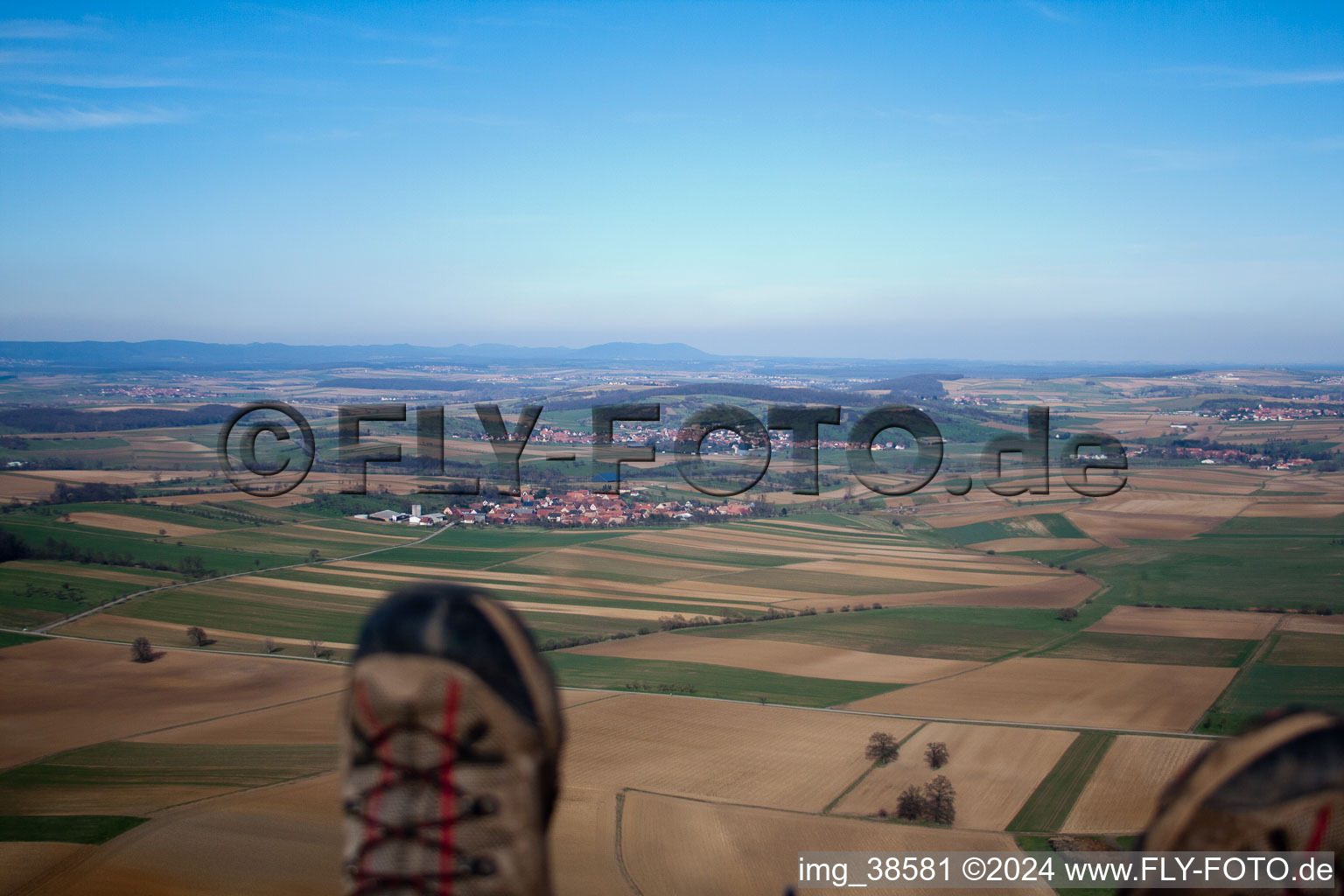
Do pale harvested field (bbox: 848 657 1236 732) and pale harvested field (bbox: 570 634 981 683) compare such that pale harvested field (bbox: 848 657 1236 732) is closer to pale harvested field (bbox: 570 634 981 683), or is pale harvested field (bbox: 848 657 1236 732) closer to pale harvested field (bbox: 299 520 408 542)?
pale harvested field (bbox: 570 634 981 683)

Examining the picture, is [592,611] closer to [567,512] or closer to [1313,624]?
[567,512]

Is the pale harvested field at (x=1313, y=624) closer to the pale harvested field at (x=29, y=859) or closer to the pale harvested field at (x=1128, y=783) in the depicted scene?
the pale harvested field at (x=1128, y=783)

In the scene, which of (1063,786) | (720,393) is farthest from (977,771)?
(720,393)

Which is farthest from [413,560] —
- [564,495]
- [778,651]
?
[778,651]

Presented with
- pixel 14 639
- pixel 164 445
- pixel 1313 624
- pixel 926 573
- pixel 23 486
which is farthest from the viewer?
pixel 164 445

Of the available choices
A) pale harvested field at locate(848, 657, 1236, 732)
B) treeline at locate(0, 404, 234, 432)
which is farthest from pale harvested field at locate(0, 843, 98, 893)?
treeline at locate(0, 404, 234, 432)

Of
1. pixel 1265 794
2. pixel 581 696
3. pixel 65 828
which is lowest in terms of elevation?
pixel 581 696

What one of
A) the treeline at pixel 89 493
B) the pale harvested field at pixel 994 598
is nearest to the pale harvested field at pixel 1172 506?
the pale harvested field at pixel 994 598
